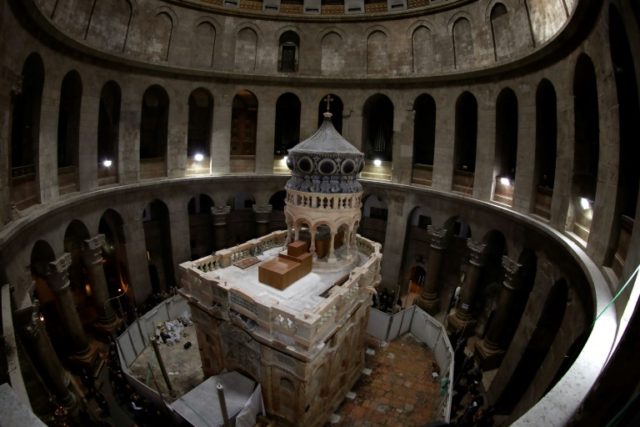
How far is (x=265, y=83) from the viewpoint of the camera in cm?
2066

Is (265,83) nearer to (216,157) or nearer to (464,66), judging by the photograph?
(216,157)

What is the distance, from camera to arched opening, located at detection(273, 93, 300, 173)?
24.8m

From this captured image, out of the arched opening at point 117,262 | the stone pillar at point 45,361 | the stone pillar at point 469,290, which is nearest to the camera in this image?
the stone pillar at point 45,361

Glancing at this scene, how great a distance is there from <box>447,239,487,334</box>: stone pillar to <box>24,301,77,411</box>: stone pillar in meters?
17.1

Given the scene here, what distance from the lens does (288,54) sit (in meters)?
21.9

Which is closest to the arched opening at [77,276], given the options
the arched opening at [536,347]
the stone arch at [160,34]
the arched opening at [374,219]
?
the stone arch at [160,34]

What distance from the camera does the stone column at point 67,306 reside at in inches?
543

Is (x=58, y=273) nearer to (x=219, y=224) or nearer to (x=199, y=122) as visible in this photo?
(x=219, y=224)

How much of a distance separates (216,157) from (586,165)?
17.9m

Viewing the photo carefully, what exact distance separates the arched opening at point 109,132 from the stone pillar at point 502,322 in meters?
19.3

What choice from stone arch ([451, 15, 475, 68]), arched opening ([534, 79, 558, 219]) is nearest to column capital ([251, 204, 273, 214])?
stone arch ([451, 15, 475, 68])

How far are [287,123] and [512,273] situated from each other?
57.9 ft

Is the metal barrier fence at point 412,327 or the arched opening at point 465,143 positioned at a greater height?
the arched opening at point 465,143

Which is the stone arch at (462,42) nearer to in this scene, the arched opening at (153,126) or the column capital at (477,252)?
the column capital at (477,252)
